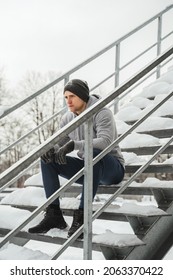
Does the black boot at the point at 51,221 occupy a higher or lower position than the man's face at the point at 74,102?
lower

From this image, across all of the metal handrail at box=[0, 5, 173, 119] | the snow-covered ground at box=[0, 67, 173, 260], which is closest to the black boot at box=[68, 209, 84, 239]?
the snow-covered ground at box=[0, 67, 173, 260]

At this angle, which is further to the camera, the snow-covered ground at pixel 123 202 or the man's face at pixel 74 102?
the man's face at pixel 74 102

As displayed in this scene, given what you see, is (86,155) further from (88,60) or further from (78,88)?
(88,60)

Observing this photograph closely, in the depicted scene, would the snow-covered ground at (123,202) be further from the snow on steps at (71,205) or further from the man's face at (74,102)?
the man's face at (74,102)

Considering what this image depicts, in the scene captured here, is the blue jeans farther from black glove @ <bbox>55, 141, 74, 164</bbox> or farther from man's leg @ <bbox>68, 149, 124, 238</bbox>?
black glove @ <bbox>55, 141, 74, 164</bbox>

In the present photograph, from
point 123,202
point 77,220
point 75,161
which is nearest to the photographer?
point 77,220

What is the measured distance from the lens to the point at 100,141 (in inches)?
110

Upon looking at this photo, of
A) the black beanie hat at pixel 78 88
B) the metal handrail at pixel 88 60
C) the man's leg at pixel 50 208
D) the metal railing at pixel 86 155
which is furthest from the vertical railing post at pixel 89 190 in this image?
the metal handrail at pixel 88 60

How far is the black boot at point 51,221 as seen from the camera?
111 inches

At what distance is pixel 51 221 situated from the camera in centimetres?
283

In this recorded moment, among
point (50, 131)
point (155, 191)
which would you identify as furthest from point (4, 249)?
point (50, 131)

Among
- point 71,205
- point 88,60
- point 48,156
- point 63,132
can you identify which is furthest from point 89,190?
point 88,60

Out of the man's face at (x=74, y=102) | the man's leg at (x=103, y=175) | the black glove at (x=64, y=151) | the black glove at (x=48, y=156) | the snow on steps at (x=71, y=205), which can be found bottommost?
the snow on steps at (x=71, y=205)
